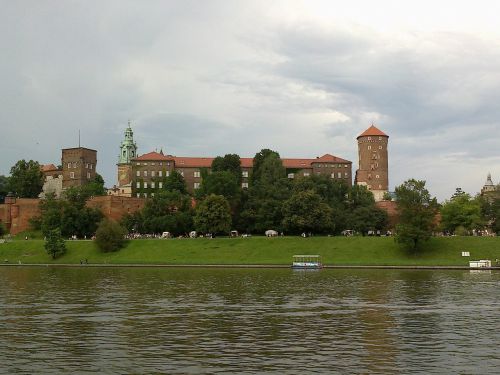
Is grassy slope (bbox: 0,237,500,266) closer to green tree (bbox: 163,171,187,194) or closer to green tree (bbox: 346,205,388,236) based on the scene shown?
green tree (bbox: 346,205,388,236)

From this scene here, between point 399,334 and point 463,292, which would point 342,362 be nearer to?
point 399,334

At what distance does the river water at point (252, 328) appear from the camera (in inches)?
693

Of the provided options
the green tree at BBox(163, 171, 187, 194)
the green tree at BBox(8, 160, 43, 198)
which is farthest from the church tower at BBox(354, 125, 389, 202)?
the green tree at BBox(8, 160, 43, 198)

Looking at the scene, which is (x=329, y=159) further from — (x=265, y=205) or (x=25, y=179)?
(x=25, y=179)

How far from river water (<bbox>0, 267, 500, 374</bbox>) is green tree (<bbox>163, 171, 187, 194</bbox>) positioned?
65370mm

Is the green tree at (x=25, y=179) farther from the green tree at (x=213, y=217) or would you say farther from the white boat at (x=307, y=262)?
the white boat at (x=307, y=262)

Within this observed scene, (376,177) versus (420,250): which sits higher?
(376,177)

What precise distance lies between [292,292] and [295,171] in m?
84.8

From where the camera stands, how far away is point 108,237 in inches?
2847

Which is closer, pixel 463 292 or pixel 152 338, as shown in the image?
pixel 152 338

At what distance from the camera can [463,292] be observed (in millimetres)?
35688

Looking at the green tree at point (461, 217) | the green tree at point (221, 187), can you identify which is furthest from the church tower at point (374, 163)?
the green tree at point (461, 217)

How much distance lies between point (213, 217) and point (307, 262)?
21100mm

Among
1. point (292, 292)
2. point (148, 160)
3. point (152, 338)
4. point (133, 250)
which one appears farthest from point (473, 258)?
point (148, 160)
